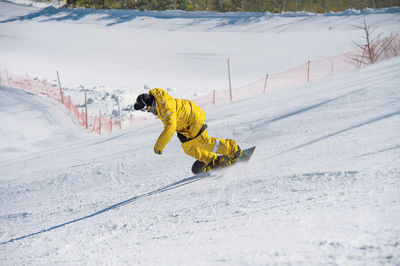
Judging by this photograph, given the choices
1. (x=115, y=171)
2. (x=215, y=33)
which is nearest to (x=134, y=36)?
(x=215, y=33)

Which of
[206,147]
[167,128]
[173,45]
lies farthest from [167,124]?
[173,45]

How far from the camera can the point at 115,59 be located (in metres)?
34.7

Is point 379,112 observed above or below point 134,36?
below

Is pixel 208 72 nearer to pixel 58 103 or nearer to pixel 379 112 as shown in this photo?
pixel 58 103

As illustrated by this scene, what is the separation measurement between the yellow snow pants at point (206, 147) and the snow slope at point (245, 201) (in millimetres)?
264

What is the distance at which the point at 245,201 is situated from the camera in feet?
12.7

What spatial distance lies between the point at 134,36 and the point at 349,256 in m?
37.7

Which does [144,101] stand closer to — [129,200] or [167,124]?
[167,124]

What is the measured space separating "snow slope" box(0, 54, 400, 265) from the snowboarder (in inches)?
10.3

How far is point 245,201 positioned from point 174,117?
1399mm

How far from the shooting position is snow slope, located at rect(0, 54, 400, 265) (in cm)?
264

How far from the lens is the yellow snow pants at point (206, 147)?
5117 millimetres

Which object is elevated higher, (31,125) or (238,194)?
(238,194)

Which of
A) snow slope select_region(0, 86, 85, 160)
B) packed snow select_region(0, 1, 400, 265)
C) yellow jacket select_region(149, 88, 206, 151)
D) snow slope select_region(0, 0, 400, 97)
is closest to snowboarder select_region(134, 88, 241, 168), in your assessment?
yellow jacket select_region(149, 88, 206, 151)
